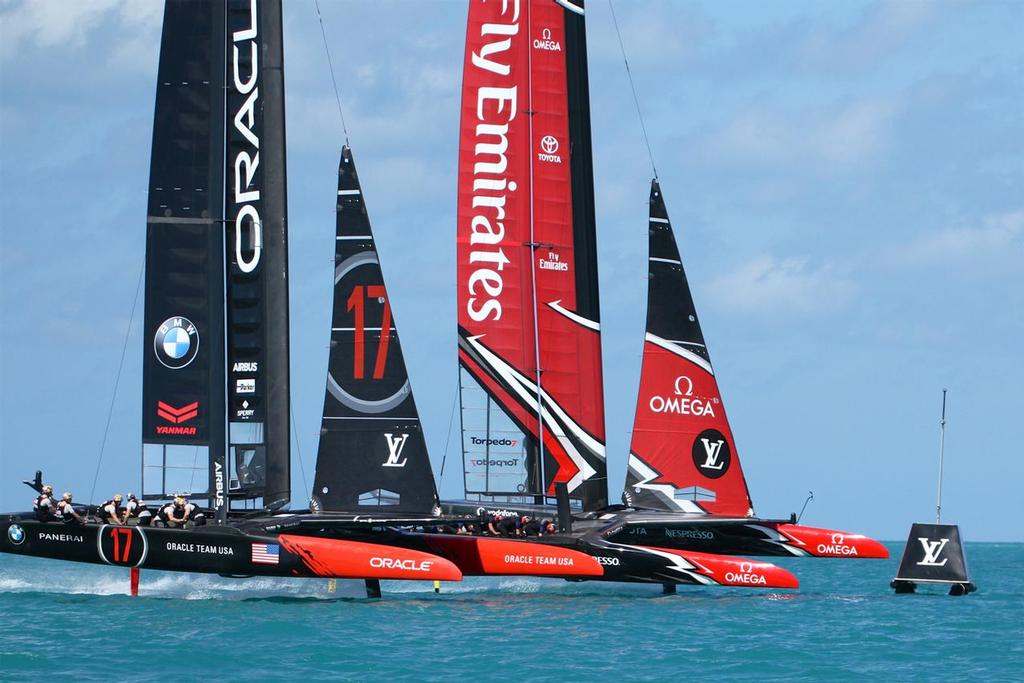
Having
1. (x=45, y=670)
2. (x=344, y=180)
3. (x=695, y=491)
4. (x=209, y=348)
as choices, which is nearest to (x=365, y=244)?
(x=344, y=180)

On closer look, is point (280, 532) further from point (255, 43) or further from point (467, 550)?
point (255, 43)

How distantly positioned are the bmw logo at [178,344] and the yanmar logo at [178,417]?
59 centimetres

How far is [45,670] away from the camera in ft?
62.4

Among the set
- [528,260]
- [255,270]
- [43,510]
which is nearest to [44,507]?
[43,510]

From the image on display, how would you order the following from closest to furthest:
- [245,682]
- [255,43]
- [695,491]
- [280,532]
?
[245,682] < [280,532] < [255,43] < [695,491]

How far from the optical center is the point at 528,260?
2888 cm

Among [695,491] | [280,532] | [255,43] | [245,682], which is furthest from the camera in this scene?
[695,491]

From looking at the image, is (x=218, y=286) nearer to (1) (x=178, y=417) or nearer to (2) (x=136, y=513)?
(1) (x=178, y=417)

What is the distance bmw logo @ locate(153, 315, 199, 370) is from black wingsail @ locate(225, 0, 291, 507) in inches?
20.8

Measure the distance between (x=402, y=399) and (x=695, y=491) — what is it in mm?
5596

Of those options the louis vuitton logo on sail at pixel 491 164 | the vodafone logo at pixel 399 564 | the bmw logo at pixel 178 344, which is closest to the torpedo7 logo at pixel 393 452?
the vodafone logo at pixel 399 564

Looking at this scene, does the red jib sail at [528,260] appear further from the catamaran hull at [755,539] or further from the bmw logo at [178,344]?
the bmw logo at [178,344]

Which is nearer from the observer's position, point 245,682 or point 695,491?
point 245,682

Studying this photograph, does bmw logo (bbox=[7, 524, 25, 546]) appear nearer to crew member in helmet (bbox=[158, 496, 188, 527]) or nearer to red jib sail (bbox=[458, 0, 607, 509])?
crew member in helmet (bbox=[158, 496, 188, 527])
